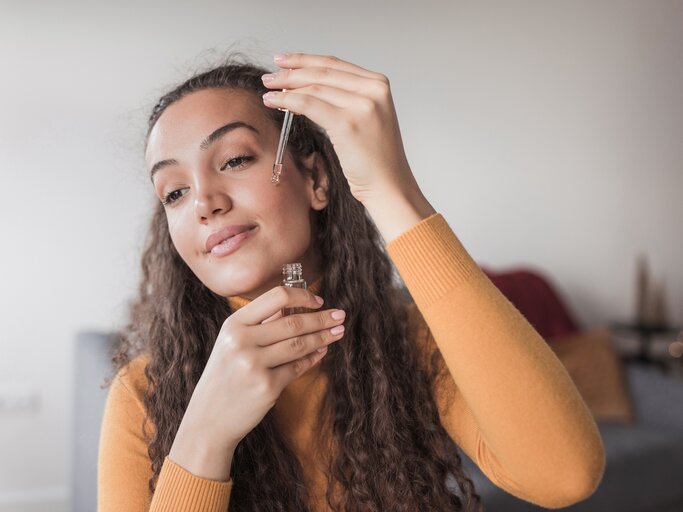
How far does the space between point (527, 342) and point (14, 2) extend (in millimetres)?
2385

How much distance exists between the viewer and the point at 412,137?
9.68ft

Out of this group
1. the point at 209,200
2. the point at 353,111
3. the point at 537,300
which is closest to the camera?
the point at 353,111

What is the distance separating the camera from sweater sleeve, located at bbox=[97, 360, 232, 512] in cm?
81

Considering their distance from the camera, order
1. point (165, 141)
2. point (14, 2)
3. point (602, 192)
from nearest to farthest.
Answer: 1. point (165, 141)
2. point (14, 2)
3. point (602, 192)

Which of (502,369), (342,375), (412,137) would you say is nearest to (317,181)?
(342,375)

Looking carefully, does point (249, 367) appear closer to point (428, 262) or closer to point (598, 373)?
point (428, 262)

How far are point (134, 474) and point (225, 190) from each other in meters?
0.42

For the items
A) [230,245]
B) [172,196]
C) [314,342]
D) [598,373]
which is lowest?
[598,373]

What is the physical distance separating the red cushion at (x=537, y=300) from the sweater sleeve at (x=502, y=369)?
203 centimetres

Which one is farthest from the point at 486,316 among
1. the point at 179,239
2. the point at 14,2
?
the point at 14,2

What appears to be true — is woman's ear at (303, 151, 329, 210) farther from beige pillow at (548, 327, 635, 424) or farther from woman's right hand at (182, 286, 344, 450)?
beige pillow at (548, 327, 635, 424)

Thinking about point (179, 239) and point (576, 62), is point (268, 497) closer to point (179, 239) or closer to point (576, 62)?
point (179, 239)

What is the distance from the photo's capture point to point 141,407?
3.40ft

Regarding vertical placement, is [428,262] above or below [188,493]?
above
